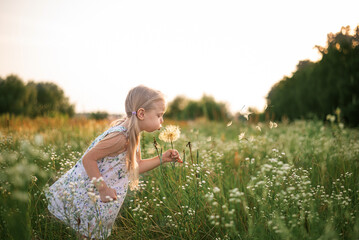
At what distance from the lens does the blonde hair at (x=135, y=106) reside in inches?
107

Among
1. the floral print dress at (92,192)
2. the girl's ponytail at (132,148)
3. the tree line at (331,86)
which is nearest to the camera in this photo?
the floral print dress at (92,192)

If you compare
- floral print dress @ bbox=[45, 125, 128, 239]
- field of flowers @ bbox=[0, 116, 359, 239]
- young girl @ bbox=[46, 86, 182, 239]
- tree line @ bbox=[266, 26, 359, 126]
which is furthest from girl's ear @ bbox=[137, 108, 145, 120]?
tree line @ bbox=[266, 26, 359, 126]

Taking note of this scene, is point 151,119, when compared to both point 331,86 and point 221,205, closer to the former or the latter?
point 221,205

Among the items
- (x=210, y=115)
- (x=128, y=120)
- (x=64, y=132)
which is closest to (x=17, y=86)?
(x=210, y=115)

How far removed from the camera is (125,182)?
2846mm

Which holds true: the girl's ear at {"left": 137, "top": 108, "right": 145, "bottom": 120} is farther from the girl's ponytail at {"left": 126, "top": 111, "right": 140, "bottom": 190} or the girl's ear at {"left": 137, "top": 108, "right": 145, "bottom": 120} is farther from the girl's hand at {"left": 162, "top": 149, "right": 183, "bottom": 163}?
the girl's hand at {"left": 162, "top": 149, "right": 183, "bottom": 163}

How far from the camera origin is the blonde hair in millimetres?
2719

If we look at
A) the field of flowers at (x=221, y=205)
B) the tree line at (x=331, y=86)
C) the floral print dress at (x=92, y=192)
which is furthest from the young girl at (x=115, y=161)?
the tree line at (x=331, y=86)

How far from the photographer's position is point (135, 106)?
2771 mm

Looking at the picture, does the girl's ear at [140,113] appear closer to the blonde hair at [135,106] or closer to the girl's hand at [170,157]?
the blonde hair at [135,106]

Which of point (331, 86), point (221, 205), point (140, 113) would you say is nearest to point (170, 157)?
point (140, 113)

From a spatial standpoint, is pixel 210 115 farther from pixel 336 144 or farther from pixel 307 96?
pixel 336 144

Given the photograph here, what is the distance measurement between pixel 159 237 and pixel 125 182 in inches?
27.1

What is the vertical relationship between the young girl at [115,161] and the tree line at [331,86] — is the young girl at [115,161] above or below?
below
